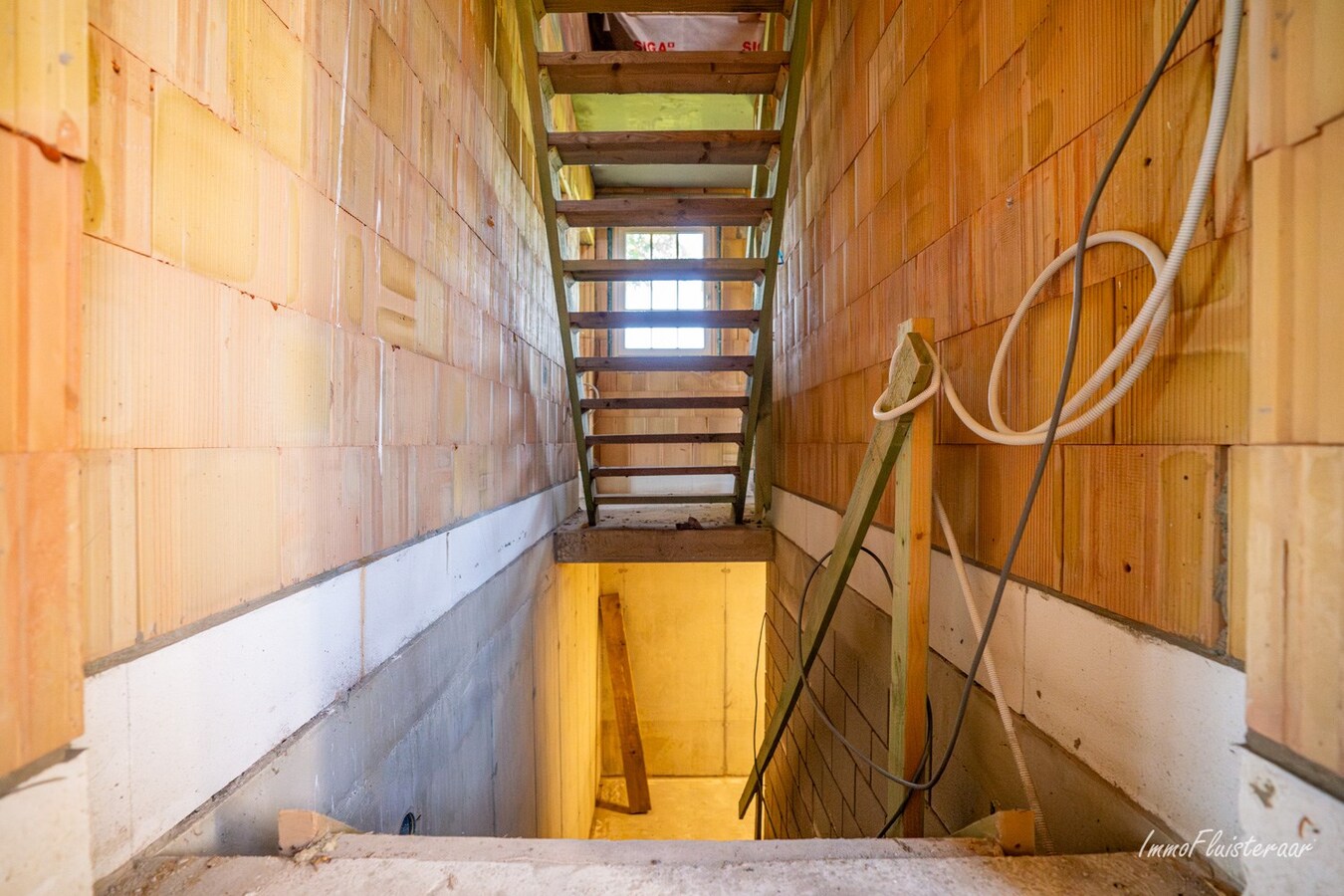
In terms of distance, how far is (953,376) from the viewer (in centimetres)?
138

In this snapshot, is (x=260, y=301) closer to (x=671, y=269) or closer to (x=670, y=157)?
(x=671, y=269)

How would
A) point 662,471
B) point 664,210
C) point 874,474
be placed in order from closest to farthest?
point 874,474 → point 664,210 → point 662,471

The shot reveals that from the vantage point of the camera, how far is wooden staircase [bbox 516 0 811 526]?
2.20 meters

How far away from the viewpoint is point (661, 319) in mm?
2592

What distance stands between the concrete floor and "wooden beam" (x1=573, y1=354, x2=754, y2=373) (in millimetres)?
3861

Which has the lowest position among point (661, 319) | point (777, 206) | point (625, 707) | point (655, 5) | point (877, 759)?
point (625, 707)

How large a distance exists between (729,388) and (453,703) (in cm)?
434

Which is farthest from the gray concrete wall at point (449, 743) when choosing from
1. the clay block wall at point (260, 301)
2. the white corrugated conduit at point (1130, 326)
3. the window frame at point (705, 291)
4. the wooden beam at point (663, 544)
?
the window frame at point (705, 291)

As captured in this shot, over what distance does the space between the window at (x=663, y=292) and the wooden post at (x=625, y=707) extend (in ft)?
8.36

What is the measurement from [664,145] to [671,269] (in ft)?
1.54

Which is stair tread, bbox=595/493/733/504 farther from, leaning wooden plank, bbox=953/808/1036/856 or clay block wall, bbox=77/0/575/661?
leaning wooden plank, bbox=953/808/1036/856

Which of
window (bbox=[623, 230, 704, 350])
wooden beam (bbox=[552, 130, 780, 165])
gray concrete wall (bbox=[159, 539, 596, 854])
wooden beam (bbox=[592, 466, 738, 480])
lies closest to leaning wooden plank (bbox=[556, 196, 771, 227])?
wooden beam (bbox=[552, 130, 780, 165])

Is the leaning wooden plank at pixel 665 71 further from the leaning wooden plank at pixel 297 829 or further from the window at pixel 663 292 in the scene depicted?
the window at pixel 663 292

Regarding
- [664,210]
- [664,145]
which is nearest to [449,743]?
[664,210]
